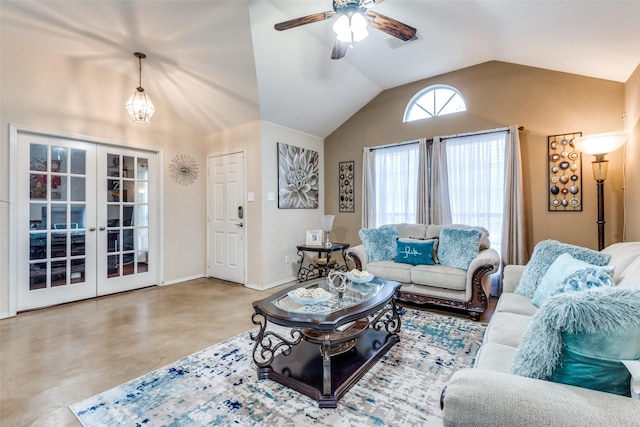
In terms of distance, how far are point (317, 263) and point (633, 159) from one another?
3806mm

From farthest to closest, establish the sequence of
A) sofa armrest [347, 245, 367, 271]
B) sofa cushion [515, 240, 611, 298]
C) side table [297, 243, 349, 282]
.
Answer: side table [297, 243, 349, 282] < sofa armrest [347, 245, 367, 271] < sofa cushion [515, 240, 611, 298]

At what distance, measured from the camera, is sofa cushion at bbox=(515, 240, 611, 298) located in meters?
2.15

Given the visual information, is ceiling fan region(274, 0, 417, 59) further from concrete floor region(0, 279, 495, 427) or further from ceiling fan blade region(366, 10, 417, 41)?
concrete floor region(0, 279, 495, 427)

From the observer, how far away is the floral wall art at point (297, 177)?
183 inches

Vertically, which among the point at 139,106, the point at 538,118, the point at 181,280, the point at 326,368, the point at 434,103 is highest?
the point at 434,103

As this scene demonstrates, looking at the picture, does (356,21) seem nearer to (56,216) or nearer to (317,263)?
(317,263)

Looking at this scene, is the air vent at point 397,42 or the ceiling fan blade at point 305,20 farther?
the air vent at point 397,42

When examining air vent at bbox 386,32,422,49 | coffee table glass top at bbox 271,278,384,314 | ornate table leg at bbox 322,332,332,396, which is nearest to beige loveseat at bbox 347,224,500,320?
coffee table glass top at bbox 271,278,384,314

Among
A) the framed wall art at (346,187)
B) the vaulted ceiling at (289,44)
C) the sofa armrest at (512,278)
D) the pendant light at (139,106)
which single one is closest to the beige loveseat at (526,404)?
the sofa armrest at (512,278)

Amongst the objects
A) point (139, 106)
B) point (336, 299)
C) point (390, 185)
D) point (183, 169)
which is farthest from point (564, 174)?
point (183, 169)

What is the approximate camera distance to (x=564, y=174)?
11.6 ft

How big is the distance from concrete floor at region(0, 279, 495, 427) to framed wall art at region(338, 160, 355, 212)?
2.10 m

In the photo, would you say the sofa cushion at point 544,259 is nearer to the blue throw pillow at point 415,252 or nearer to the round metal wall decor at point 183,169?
the blue throw pillow at point 415,252

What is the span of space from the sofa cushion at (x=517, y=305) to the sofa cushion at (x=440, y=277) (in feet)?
2.54
